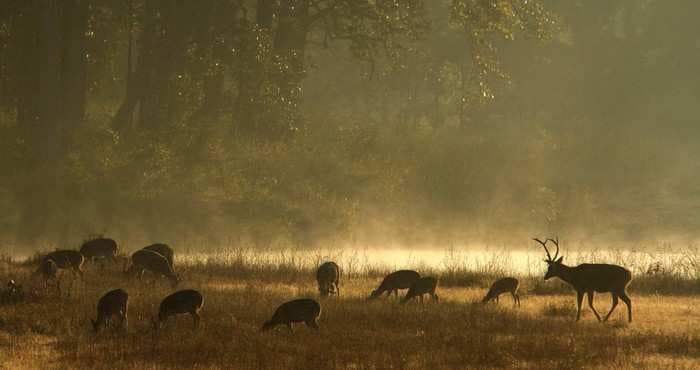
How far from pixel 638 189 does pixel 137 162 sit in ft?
87.0

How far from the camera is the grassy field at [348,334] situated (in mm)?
15539

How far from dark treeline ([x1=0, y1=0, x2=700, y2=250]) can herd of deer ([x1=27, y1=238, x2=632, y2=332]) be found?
13982 millimetres

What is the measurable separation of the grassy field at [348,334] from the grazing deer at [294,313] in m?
0.21

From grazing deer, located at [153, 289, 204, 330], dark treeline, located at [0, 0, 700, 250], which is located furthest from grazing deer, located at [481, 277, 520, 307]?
dark treeline, located at [0, 0, 700, 250]

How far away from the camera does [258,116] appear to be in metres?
42.1

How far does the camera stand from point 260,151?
43406 mm

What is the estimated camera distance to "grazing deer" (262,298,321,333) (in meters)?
17.3

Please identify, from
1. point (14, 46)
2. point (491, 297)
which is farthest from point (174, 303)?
point (14, 46)

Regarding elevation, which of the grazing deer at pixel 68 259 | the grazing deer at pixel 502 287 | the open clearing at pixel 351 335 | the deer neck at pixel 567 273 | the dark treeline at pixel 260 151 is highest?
the dark treeline at pixel 260 151

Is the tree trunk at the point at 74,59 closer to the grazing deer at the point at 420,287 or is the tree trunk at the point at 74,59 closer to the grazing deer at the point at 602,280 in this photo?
the grazing deer at the point at 420,287

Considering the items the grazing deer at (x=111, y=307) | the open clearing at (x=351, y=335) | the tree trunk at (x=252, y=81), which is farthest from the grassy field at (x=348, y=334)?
the tree trunk at (x=252, y=81)

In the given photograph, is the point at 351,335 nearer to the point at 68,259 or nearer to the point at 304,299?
the point at 304,299

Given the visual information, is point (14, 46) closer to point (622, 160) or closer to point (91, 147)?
point (91, 147)

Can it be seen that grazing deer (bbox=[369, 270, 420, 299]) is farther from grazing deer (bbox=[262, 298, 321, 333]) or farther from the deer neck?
grazing deer (bbox=[262, 298, 321, 333])
